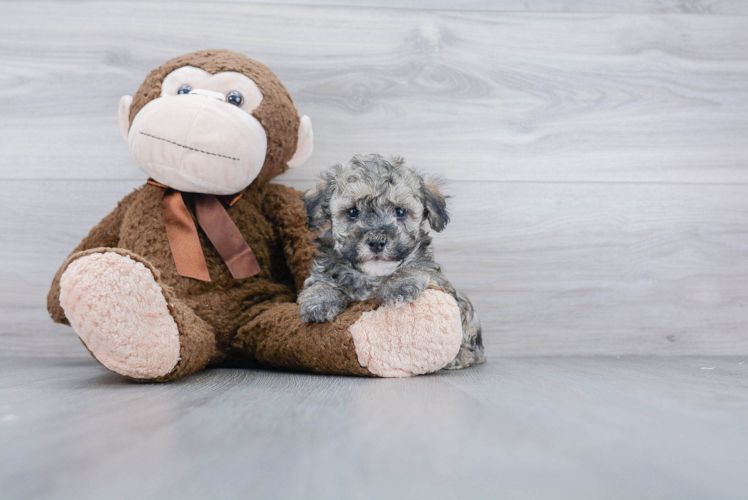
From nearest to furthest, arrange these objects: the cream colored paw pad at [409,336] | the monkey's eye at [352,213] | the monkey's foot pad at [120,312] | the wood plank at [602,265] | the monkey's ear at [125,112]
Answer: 1. the monkey's foot pad at [120,312]
2. the cream colored paw pad at [409,336]
3. the monkey's eye at [352,213]
4. the monkey's ear at [125,112]
5. the wood plank at [602,265]

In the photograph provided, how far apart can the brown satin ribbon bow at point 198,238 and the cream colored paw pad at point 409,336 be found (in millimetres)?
442

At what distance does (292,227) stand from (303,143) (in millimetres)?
275

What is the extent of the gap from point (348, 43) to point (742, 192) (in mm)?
1594

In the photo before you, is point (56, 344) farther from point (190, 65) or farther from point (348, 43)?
point (348, 43)

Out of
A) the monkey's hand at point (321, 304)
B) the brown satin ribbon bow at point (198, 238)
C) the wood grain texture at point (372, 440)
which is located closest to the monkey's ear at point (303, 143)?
the brown satin ribbon bow at point (198, 238)

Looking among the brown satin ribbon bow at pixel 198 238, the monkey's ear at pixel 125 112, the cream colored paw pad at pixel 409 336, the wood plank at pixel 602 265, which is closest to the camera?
the cream colored paw pad at pixel 409 336

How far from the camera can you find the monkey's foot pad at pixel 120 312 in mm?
1089

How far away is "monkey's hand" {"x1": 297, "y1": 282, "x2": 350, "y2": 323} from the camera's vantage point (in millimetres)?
1293

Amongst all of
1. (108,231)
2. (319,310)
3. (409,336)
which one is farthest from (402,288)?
(108,231)

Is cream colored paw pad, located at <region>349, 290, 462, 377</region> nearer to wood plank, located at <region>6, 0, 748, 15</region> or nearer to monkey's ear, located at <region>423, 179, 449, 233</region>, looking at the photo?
monkey's ear, located at <region>423, 179, 449, 233</region>

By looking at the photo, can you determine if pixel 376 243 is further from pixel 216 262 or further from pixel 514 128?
pixel 514 128

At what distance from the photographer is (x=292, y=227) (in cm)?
163

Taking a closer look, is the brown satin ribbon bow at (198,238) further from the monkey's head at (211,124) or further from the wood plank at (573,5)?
the wood plank at (573,5)

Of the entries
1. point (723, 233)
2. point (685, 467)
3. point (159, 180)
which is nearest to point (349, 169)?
point (159, 180)
